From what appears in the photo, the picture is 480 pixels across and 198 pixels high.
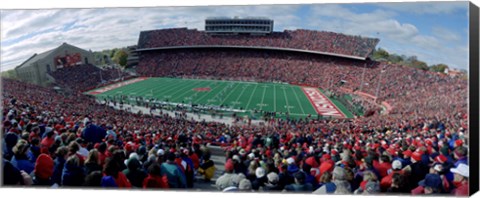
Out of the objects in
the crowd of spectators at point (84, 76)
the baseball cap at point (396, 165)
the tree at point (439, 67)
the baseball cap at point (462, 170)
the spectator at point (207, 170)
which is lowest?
the spectator at point (207, 170)

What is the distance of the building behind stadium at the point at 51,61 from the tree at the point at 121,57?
846 millimetres

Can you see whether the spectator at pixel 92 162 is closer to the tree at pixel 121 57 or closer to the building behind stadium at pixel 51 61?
the building behind stadium at pixel 51 61

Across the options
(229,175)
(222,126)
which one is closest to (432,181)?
(229,175)

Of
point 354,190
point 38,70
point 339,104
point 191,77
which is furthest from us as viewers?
point 191,77

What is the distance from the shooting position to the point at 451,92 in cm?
799

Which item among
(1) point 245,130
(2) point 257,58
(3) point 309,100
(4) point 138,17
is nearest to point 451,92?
(1) point 245,130

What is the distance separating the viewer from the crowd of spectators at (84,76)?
10.9m

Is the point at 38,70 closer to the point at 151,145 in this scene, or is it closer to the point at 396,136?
the point at 151,145

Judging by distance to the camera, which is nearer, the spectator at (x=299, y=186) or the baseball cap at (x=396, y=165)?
the spectator at (x=299, y=186)

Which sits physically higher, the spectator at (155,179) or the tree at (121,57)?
the tree at (121,57)

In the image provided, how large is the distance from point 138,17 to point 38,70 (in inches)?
134

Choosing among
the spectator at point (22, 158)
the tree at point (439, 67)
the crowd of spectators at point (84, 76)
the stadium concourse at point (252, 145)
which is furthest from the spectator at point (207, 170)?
the tree at point (439, 67)

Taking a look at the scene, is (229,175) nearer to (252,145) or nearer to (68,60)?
(252,145)

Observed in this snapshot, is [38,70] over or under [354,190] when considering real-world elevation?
over
